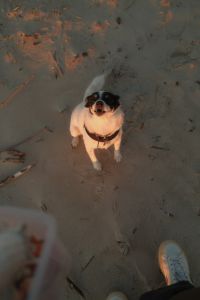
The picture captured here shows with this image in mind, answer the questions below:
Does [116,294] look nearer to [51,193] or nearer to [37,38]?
[51,193]

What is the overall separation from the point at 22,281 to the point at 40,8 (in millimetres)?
3240

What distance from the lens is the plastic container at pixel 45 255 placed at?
97cm

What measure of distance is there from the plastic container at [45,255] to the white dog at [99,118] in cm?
121

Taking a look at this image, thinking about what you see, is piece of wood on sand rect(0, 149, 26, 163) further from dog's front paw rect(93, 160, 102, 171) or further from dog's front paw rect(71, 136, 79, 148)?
dog's front paw rect(93, 160, 102, 171)

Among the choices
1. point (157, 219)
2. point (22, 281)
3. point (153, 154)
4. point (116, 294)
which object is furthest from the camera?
→ point (153, 154)

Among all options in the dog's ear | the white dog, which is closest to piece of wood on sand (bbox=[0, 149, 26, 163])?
the white dog

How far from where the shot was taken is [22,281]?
3.20 feet

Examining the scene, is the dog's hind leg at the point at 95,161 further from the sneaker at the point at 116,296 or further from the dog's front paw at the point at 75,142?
the sneaker at the point at 116,296

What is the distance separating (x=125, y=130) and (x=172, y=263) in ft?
4.09

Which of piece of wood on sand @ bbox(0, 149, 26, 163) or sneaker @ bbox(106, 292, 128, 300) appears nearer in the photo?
sneaker @ bbox(106, 292, 128, 300)

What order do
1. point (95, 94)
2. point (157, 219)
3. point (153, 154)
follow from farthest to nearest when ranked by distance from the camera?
point (153, 154), point (157, 219), point (95, 94)

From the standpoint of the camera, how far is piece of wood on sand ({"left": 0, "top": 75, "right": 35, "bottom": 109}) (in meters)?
3.24

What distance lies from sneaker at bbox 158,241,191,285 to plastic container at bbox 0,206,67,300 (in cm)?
152

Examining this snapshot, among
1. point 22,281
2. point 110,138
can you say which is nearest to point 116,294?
point 110,138
